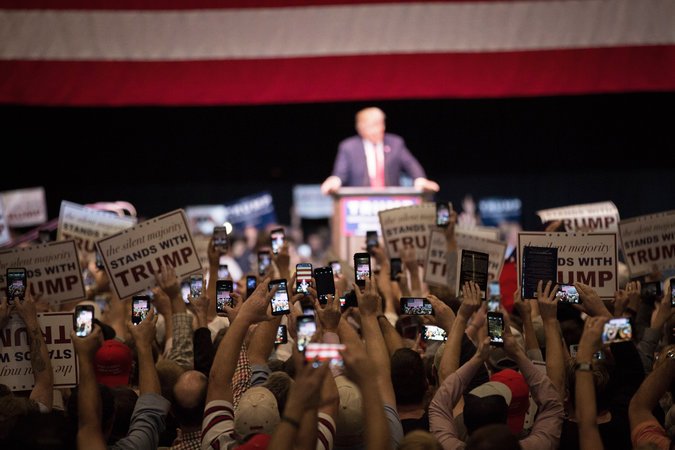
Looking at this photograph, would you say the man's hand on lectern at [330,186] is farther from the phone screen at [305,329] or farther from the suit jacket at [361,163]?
the phone screen at [305,329]

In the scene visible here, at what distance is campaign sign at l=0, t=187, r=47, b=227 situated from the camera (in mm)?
10305

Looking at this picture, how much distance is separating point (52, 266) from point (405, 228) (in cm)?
231

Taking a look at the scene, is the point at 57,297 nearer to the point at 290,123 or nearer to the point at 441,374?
the point at 441,374

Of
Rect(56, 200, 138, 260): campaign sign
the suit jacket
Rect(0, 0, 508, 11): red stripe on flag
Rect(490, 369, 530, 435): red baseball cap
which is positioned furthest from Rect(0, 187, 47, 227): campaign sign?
Rect(490, 369, 530, 435): red baseball cap

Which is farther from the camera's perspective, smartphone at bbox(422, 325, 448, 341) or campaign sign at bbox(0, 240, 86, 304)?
campaign sign at bbox(0, 240, 86, 304)

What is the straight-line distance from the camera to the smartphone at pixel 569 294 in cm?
380

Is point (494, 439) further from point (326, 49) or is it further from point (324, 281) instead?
point (326, 49)

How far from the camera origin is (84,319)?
3797 mm

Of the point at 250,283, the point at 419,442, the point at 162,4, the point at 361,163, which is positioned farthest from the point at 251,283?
the point at 162,4

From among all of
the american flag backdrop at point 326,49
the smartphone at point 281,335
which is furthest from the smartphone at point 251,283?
the american flag backdrop at point 326,49

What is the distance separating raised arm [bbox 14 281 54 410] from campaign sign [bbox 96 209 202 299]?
1.01m

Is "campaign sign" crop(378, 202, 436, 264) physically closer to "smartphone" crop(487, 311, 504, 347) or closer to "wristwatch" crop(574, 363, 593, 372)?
"smartphone" crop(487, 311, 504, 347)

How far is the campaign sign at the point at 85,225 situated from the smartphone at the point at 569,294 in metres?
3.70

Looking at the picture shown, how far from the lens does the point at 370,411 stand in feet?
8.47
